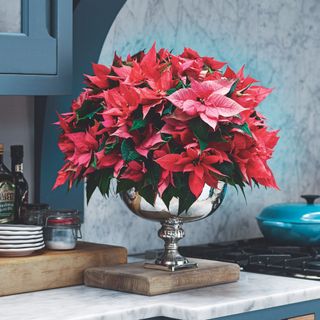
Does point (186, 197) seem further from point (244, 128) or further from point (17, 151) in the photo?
point (17, 151)

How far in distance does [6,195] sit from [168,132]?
1.49ft

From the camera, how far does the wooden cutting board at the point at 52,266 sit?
2.08m

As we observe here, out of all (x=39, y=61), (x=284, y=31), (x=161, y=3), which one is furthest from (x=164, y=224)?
(x=284, y=31)

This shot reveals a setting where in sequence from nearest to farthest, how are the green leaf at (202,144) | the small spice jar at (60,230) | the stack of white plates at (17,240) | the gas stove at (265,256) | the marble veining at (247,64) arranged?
the green leaf at (202,144) < the stack of white plates at (17,240) < the small spice jar at (60,230) < the gas stove at (265,256) < the marble veining at (247,64)

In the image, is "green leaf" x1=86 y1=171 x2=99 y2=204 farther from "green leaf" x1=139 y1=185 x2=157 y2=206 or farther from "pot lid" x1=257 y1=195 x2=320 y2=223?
"pot lid" x1=257 y1=195 x2=320 y2=223

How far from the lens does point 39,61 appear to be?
215cm

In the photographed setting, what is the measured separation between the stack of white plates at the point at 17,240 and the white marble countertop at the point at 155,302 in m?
0.10

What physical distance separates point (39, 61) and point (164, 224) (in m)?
0.47

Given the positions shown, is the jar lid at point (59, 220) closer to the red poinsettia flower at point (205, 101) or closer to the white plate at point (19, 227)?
the white plate at point (19, 227)

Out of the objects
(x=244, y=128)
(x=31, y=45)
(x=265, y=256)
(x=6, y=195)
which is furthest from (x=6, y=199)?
(x=265, y=256)

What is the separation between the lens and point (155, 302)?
79.0 inches

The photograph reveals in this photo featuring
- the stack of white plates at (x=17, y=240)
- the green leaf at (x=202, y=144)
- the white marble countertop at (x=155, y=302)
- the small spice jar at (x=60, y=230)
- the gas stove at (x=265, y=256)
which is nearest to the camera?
the white marble countertop at (x=155, y=302)

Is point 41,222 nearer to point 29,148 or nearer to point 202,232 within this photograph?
point 29,148

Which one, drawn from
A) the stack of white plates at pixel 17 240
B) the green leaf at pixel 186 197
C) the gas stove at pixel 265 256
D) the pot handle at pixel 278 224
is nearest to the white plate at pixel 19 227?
the stack of white plates at pixel 17 240
